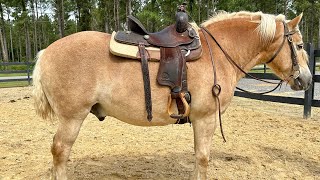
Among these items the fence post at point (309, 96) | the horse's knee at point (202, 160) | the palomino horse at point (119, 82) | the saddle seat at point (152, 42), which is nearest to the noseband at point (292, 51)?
the palomino horse at point (119, 82)

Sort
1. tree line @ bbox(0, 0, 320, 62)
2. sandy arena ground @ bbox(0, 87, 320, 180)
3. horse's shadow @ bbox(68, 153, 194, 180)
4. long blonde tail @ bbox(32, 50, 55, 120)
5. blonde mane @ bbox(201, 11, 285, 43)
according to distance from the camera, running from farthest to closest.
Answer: tree line @ bbox(0, 0, 320, 62) → sandy arena ground @ bbox(0, 87, 320, 180) → horse's shadow @ bbox(68, 153, 194, 180) → blonde mane @ bbox(201, 11, 285, 43) → long blonde tail @ bbox(32, 50, 55, 120)

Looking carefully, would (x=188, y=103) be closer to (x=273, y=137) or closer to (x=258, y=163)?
(x=258, y=163)

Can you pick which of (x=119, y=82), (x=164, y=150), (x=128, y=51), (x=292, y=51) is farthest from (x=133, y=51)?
(x=164, y=150)

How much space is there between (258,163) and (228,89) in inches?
68.2

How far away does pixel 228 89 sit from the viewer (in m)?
2.96

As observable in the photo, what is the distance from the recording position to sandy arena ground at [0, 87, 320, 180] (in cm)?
382

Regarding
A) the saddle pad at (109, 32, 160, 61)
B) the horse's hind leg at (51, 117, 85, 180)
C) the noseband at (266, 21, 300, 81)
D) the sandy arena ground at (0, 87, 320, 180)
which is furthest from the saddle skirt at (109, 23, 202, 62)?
the sandy arena ground at (0, 87, 320, 180)

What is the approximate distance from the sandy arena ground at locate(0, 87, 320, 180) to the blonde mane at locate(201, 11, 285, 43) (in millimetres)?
1791

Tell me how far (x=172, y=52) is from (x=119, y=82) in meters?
0.58

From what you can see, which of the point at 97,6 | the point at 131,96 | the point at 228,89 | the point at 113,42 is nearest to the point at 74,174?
the point at 131,96

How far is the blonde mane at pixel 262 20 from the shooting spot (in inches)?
120

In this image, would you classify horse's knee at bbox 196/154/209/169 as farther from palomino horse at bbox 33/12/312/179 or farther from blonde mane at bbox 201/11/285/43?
blonde mane at bbox 201/11/285/43

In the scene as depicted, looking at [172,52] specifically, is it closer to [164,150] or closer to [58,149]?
[58,149]

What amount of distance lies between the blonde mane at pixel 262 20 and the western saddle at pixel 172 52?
1.49 feet
